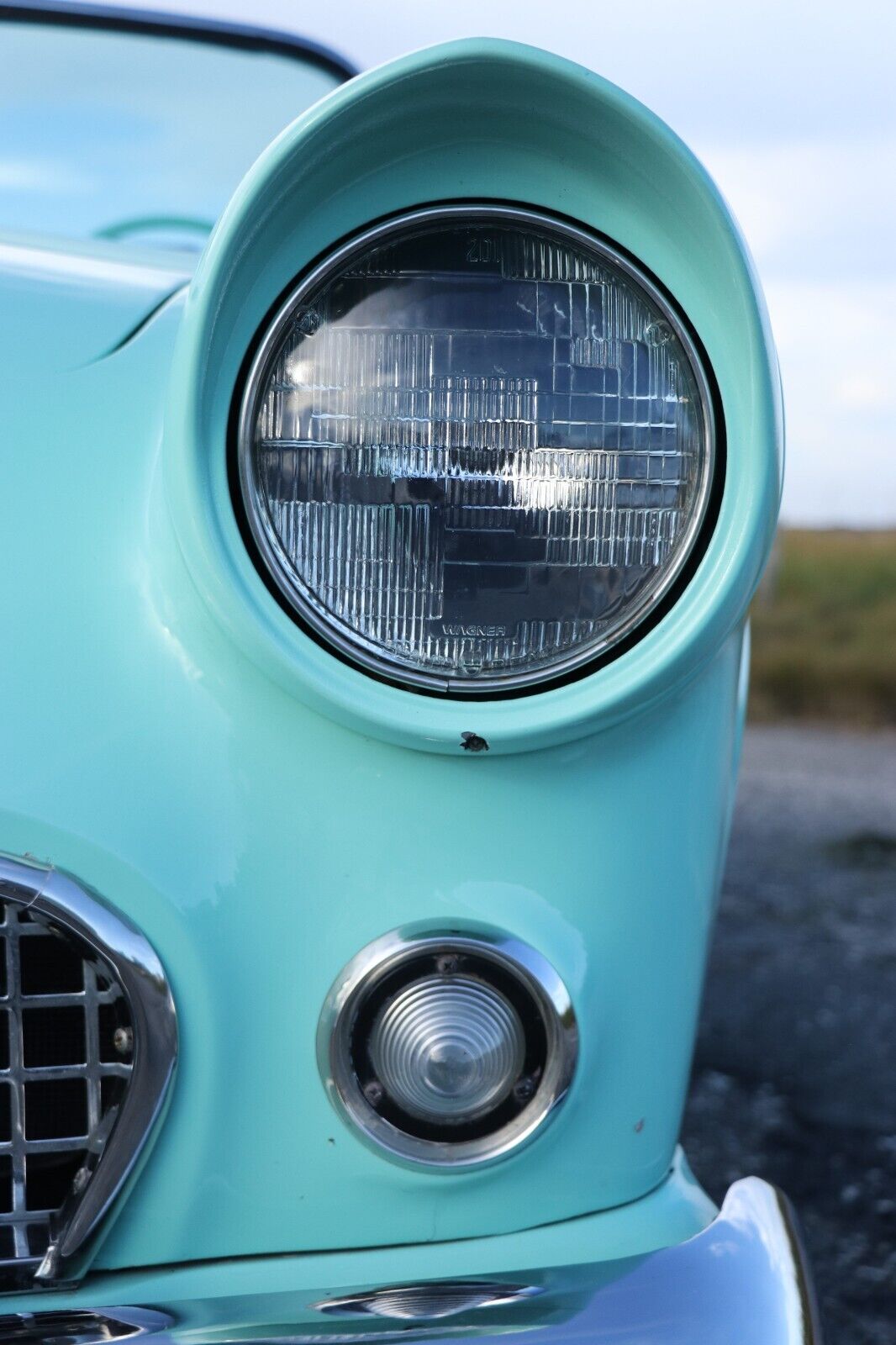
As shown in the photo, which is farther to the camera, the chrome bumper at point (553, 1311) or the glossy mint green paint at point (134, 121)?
the glossy mint green paint at point (134, 121)

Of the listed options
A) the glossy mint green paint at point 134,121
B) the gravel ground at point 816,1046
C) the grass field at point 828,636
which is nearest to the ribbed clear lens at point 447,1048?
the gravel ground at point 816,1046

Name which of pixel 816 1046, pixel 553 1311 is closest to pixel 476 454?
pixel 553 1311

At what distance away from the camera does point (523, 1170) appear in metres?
0.82

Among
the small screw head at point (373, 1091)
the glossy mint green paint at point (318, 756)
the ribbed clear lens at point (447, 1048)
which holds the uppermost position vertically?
the glossy mint green paint at point (318, 756)

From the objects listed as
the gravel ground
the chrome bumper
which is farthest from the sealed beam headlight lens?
the gravel ground

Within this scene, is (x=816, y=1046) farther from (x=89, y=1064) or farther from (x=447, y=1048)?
(x=89, y=1064)

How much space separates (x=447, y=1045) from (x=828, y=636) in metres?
7.33

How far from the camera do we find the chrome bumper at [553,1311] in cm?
70

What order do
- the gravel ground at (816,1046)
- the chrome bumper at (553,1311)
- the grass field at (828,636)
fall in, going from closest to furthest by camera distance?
the chrome bumper at (553,1311) < the gravel ground at (816,1046) < the grass field at (828,636)

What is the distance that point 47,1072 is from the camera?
0.76 meters

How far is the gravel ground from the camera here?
1720 millimetres

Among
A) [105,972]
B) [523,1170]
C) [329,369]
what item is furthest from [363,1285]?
[329,369]

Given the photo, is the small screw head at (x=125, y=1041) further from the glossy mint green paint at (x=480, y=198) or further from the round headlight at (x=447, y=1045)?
the glossy mint green paint at (x=480, y=198)

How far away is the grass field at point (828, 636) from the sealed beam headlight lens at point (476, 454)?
5.77 m
